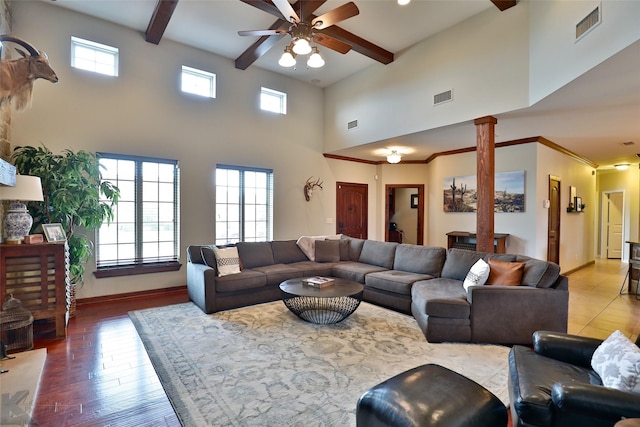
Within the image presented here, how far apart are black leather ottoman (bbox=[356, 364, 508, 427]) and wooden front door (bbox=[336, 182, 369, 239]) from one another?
5.99 meters

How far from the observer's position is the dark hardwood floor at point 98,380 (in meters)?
2.05

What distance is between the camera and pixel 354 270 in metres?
4.81

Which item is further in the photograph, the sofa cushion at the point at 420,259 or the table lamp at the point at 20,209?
the sofa cushion at the point at 420,259

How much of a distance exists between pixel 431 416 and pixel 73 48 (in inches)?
241

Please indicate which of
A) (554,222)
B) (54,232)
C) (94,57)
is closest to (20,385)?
(54,232)

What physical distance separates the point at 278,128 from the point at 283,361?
500cm

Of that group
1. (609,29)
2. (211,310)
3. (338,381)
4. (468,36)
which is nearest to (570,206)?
(468,36)

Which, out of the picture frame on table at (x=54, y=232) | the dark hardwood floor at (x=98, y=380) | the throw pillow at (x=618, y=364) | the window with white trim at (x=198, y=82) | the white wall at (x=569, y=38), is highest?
the window with white trim at (x=198, y=82)

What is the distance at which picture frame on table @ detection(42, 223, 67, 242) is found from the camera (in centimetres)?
355

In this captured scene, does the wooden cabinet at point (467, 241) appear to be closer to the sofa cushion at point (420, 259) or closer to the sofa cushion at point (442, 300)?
the sofa cushion at point (420, 259)

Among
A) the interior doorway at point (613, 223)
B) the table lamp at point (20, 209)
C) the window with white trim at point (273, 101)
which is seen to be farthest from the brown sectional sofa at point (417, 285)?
the interior doorway at point (613, 223)

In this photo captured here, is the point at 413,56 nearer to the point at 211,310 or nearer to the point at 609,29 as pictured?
the point at 609,29

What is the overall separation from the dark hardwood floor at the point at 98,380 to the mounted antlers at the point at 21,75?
2401 millimetres

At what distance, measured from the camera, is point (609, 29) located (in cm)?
274
